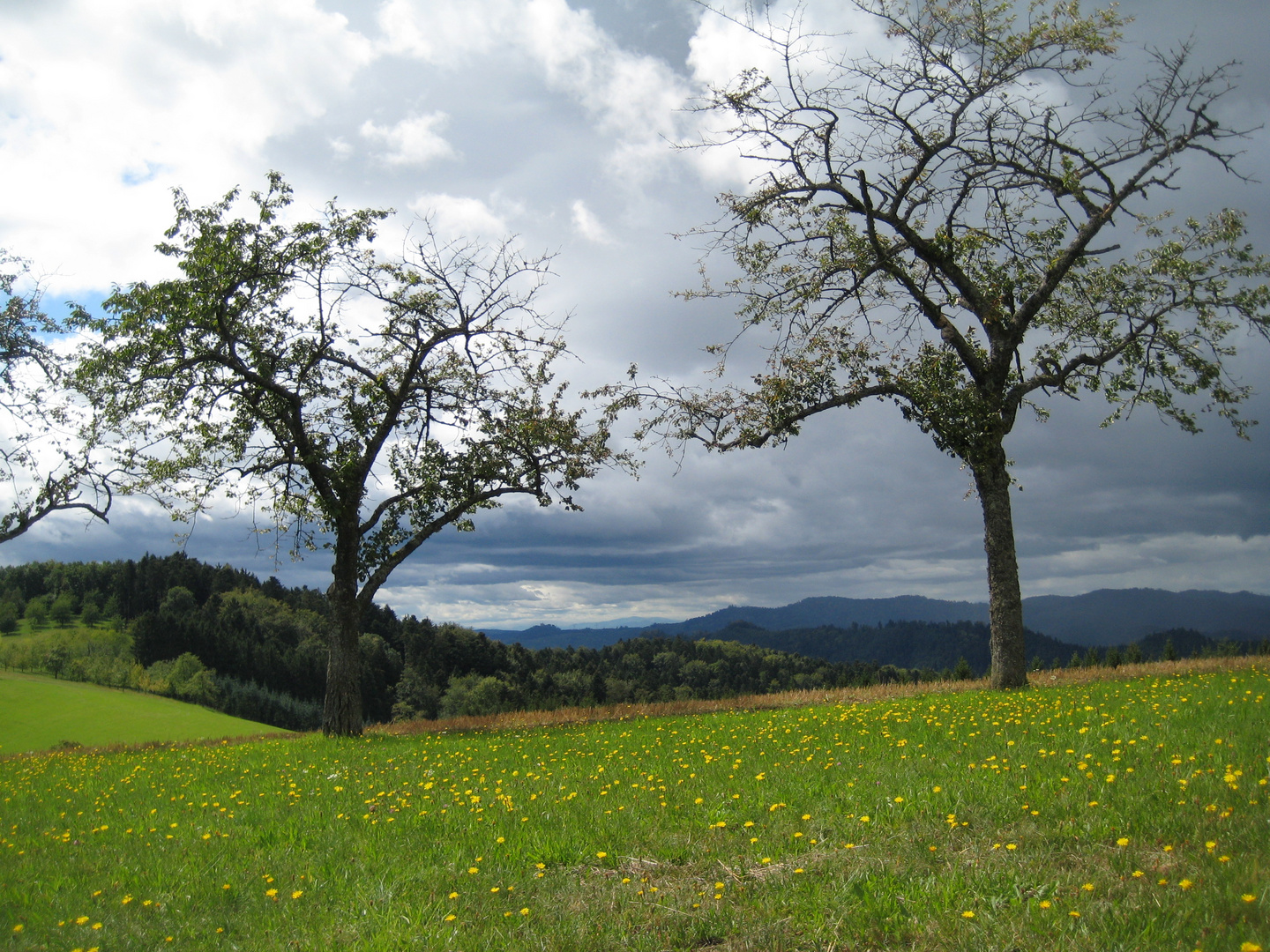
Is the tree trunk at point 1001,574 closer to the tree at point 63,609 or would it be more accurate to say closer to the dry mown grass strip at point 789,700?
the dry mown grass strip at point 789,700

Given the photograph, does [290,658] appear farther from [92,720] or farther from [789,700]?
[789,700]

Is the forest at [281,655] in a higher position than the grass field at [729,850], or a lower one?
lower

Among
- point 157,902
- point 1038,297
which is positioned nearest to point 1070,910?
point 157,902

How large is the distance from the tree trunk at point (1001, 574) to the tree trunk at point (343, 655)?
57.5ft

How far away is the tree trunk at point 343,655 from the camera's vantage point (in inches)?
838

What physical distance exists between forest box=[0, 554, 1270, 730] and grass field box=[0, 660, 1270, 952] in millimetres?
85416

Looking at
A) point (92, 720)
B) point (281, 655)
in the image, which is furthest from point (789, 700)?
point (281, 655)

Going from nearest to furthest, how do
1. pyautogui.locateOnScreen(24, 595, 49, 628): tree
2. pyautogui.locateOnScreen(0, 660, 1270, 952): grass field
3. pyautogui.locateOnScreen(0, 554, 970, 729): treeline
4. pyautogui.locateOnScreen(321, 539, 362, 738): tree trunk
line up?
pyautogui.locateOnScreen(0, 660, 1270, 952): grass field
pyautogui.locateOnScreen(321, 539, 362, 738): tree trunk
pyautogui.locateOnScreen(0, 554, 970, 729): treeline
pyautogui.locateOnScreen(24, 595, 49, 628): tree

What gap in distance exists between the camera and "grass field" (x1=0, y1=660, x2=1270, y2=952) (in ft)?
15.3

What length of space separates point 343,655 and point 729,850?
1816 cm

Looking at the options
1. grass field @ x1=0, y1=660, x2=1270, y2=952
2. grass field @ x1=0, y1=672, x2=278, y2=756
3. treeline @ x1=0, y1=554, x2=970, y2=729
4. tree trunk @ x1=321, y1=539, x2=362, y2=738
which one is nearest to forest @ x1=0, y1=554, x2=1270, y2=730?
treeline @ x1=0, y1=554, x2=970, y2=729

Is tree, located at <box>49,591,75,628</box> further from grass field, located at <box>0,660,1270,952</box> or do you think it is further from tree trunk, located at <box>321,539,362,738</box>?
grass field, located at <box>0,660,1270,952</box>

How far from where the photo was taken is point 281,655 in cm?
12069

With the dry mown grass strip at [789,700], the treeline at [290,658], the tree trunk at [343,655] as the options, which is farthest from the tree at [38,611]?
the tree trunk at [343,655]
